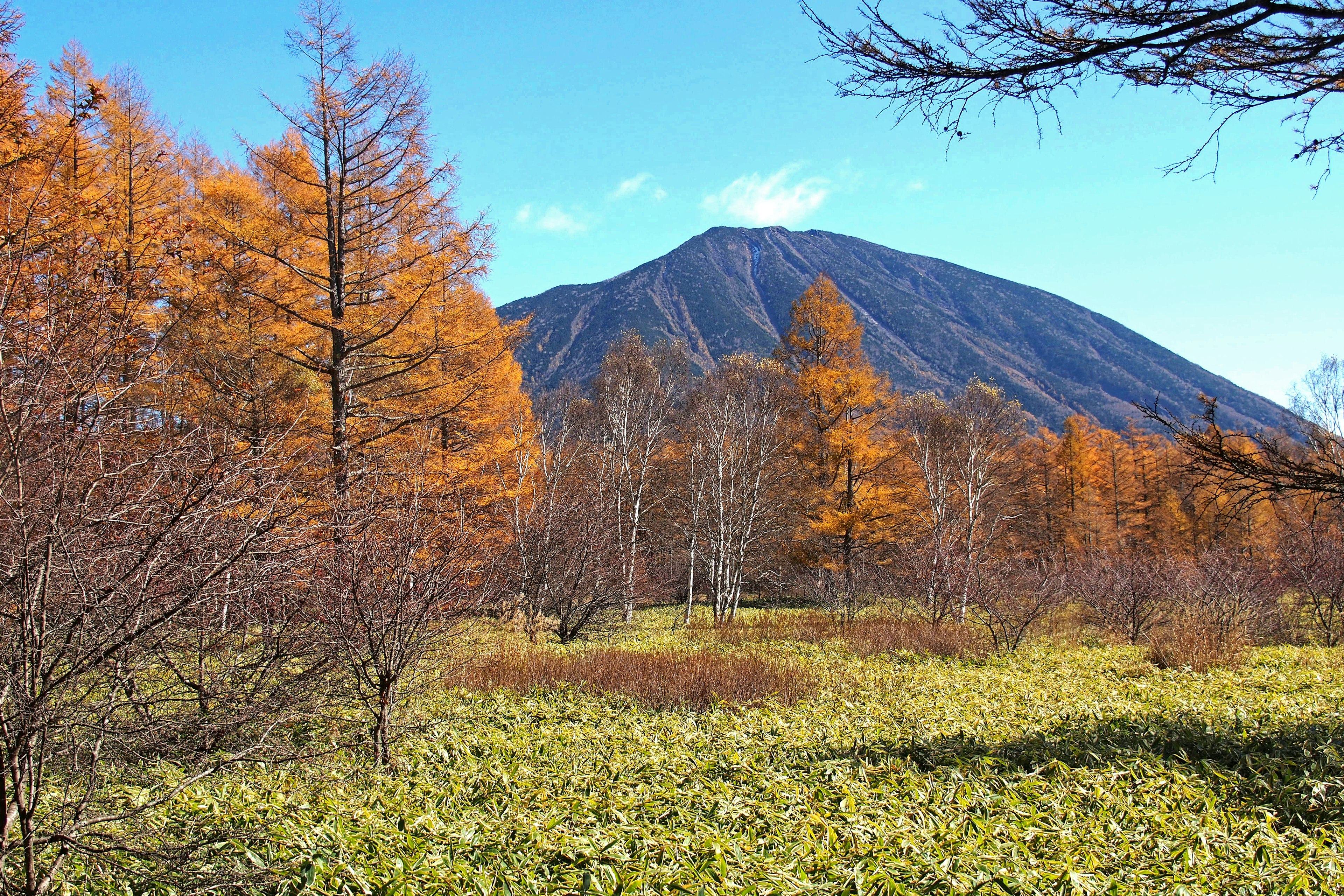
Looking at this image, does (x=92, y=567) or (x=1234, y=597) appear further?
(x=1234, y=597)

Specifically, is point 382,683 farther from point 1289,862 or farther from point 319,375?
point 319,375

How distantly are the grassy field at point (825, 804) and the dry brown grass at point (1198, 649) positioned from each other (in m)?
2.11

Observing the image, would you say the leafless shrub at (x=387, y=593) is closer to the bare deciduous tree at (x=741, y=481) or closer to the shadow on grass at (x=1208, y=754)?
Result: the shadow on grass at (x=1208, y=754)

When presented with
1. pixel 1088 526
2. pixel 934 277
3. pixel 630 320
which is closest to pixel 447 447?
pixel 1088 526

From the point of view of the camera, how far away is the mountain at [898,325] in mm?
111562

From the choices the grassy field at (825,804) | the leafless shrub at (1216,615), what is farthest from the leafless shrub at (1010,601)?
the grassy field at (825,804)

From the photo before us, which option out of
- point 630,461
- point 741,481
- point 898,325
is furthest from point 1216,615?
point 898,325

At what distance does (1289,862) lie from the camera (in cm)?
317

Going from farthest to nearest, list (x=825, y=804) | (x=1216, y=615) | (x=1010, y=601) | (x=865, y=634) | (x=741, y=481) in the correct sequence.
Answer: (x=741, y=481) < (x=1010, y=601) < (x=865, y=634) < (x=1216, y=615) < (x=825, y=804)

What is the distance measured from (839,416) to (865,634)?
32.7 feet

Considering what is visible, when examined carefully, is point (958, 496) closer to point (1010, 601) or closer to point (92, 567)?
point (1010, 601)

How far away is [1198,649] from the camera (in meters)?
9.21

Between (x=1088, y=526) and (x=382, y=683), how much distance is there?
3058cm

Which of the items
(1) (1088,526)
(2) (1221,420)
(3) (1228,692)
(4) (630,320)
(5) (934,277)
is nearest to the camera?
(3) (1228,692)
